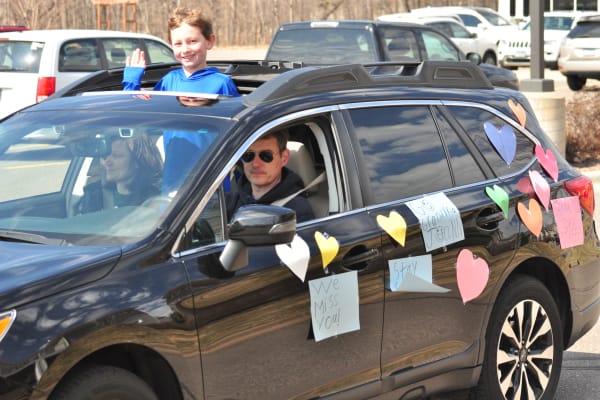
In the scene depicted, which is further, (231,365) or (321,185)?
(321,185)

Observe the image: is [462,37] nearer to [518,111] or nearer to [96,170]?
[518,111]

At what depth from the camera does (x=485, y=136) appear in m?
5.55

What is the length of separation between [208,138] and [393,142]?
100cm

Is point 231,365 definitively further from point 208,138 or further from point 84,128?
point 84,128

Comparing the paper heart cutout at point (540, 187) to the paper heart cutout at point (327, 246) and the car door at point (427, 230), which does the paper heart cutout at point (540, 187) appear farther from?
the paper heart cutout at point (327, 246)

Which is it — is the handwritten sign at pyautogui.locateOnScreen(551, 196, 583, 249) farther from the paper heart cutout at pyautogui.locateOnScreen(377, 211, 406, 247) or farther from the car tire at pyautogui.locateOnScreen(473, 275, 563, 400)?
the paper heart cutout at pyautogui.locateOnScreen(377, 211, 406, 247)

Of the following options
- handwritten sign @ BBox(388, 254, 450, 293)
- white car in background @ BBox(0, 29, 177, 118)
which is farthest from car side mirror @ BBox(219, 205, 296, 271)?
white car in background @ BBox(0, 29, 177, 118)

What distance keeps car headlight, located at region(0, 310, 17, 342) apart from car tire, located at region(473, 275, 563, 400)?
2.52 m

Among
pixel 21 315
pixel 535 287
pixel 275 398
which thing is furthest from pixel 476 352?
pixel 21 315

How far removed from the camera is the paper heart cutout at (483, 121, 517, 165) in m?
5.59

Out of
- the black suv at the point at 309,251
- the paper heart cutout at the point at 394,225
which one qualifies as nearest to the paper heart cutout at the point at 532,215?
the black suv at the point at 309,251

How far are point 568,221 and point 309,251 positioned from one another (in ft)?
6.31

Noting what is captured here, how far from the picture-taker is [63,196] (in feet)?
15.4

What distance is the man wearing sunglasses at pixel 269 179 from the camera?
4.70m
